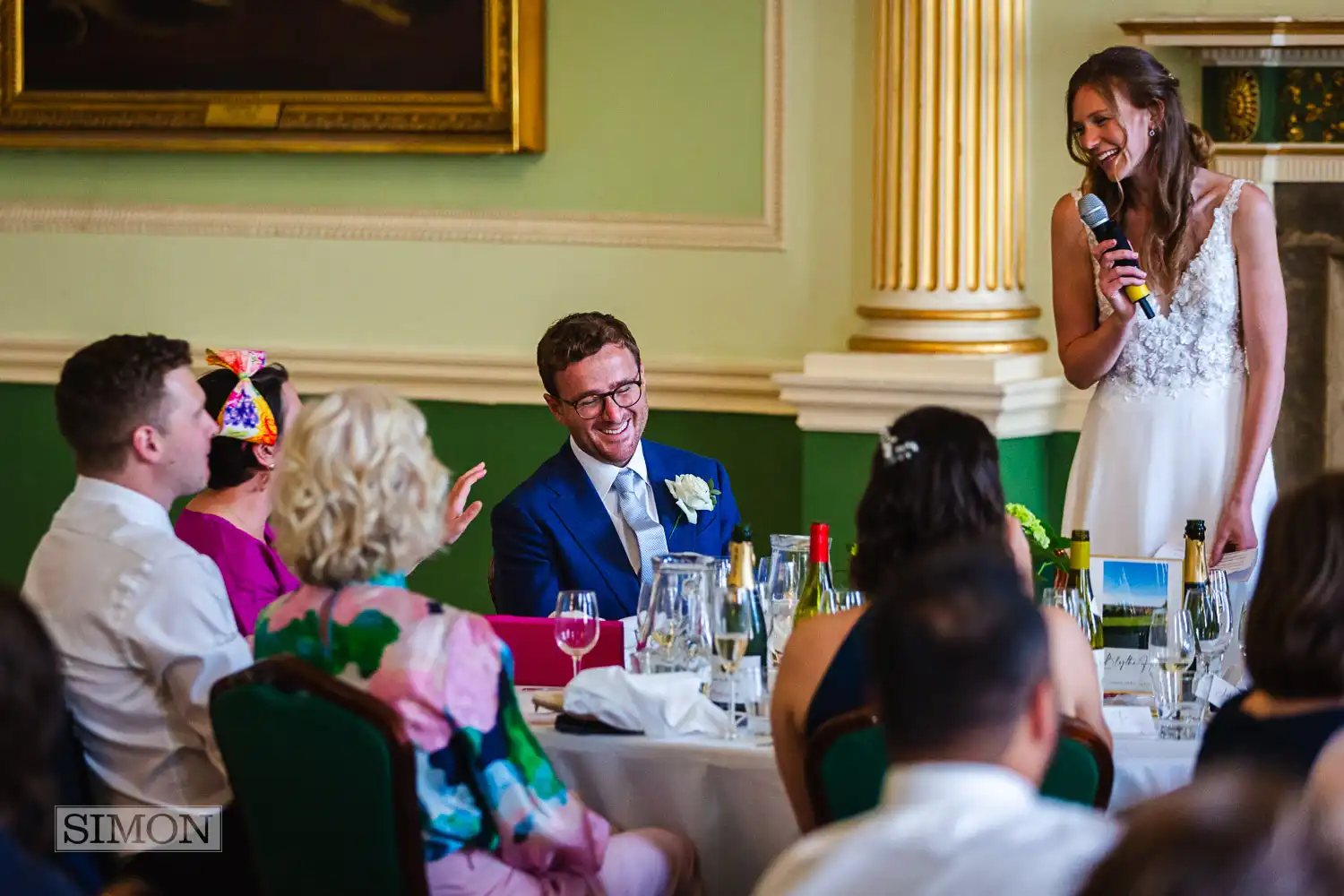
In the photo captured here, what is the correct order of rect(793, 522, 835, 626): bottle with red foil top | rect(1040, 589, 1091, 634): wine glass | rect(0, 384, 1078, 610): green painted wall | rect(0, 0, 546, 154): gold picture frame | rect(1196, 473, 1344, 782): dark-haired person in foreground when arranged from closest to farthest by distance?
rect(1196, 473, 1344, 782): dark-haired person in foreground → rect(1040, 589, 1091, 634): wine glass → rect(793, 522, 835, 626): bottle with red foil top → rect(0, 384, 1078, 610): green painted wall → rect(0, 0, 546, 154): gold picture frame

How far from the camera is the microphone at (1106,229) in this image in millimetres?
3621

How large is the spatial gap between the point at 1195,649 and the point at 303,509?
1290 mm

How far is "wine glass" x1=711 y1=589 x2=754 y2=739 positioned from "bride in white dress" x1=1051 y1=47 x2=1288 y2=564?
1.32 meters

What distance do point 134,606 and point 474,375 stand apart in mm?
3066

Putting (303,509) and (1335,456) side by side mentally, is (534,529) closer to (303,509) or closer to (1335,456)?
(303,509)

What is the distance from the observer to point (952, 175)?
16.5 ft

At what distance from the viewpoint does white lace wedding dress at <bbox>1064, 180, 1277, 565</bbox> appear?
384cm

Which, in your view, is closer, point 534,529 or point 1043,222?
point 534,529

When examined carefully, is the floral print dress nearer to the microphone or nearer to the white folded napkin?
the white folded napkin

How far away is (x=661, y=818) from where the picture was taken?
105 inches

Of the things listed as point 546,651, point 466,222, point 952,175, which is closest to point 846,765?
point 546,651

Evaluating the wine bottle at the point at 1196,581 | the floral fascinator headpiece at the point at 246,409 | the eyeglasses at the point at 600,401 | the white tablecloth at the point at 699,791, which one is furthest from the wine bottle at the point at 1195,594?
the floral fascinator headpiece at the point at 246,409

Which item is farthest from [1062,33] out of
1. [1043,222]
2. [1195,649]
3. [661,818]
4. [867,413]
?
[661,818]

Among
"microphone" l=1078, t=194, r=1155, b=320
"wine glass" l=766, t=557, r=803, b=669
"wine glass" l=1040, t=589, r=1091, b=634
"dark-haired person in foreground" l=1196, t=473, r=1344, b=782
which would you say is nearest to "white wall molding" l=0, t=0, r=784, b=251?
"microphone" l=1078, t=194, r=1155, b=320
